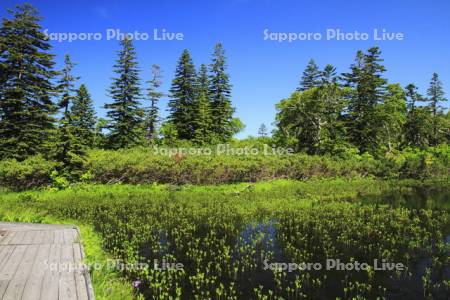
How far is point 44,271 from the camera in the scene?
748cm

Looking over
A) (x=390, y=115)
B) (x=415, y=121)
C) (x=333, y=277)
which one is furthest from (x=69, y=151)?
(x=415, y=121)

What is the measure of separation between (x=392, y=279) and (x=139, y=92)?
39.3m

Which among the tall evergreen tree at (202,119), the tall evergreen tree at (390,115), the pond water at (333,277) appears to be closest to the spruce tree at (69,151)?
the pond water at (333,277)

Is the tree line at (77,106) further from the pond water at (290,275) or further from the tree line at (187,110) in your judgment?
the pond water at (290,275)

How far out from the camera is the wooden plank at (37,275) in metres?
6.30

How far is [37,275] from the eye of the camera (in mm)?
7250

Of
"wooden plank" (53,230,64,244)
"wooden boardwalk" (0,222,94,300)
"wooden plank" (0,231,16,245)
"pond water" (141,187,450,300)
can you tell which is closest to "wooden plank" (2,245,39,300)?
"wooden boardwalk" (0,222,94,300)

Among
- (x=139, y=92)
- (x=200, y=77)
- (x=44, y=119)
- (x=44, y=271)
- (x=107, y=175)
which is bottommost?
(x=44, y=271)

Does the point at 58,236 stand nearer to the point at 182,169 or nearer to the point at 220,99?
the point at 182,169

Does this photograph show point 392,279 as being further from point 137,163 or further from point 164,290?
point 137,163

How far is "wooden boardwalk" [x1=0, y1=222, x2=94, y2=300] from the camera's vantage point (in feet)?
21.0

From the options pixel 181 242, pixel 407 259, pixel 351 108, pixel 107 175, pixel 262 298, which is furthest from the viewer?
pixel 351 108

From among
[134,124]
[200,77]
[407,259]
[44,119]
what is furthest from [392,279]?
[200,77]

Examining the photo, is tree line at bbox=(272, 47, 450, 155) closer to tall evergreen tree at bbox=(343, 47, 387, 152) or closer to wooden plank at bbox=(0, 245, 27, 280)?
tall evergreen tree at bbox=(343, 47, 387, 152)
